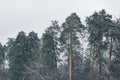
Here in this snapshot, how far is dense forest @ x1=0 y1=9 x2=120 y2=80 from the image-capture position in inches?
2662

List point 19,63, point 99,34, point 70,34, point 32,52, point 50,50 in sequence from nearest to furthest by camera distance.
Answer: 1. point 99,34
2. point 70,34
3. point 50,50
4. point 19,63
5. point 32,52

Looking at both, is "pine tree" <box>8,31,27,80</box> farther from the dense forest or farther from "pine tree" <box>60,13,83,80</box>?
"pine tree" <box>60,13,83,80</box>

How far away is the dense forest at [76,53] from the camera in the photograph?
67625mm

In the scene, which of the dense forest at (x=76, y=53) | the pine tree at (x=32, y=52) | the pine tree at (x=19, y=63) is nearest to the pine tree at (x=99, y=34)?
the dense forest at (x=76, y=53)

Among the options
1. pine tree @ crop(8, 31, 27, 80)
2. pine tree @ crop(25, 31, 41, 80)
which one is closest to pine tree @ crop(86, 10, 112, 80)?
pine tree @ crop(25, 31, 41, 80)

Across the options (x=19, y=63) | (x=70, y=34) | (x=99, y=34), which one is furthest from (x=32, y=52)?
(x=99, y=34)

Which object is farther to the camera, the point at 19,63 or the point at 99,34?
the point at 19,63

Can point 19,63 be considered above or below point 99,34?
below

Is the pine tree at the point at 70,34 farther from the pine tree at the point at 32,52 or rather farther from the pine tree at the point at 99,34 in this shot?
the pine tree at the point at 32,52

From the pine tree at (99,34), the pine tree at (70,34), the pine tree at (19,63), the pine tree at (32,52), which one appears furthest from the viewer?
the pine tree at (19,63)

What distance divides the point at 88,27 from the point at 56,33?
271 inches

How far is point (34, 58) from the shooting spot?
8188 cm

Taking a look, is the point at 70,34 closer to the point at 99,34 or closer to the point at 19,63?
the point at 99,34

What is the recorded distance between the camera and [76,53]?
78500 mm
